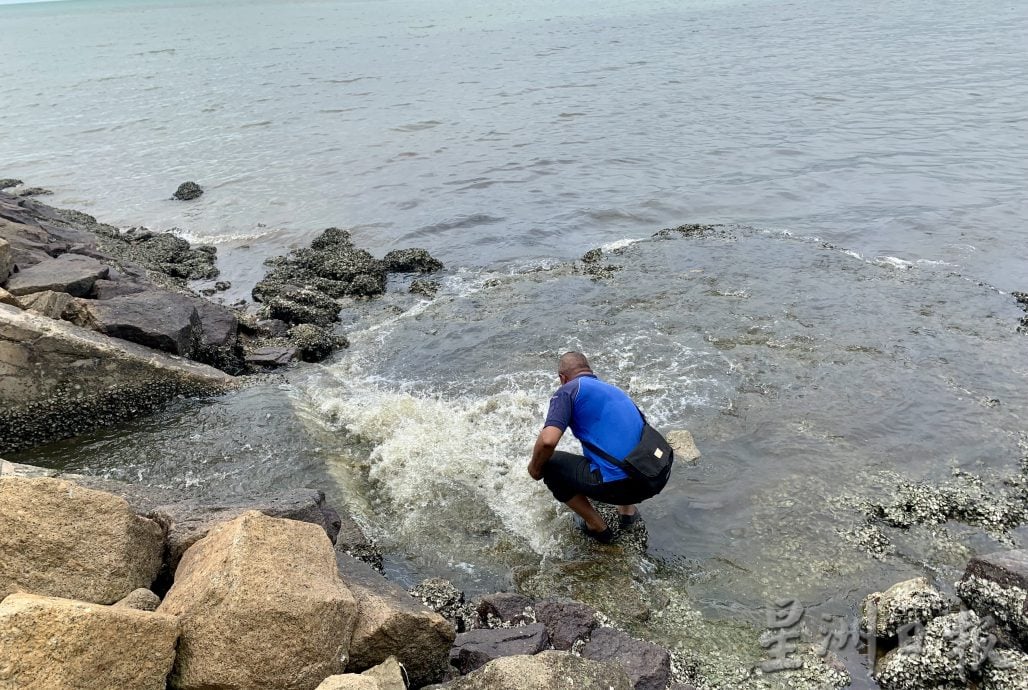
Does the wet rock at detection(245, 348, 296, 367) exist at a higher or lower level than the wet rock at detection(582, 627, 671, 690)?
lower

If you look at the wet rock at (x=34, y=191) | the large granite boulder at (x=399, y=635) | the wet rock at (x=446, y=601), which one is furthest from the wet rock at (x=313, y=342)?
the wet rock at (x=34, y=191)

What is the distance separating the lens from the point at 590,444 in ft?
24.8

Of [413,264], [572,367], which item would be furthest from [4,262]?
[572,367]

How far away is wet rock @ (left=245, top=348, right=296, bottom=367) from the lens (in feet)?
39.3

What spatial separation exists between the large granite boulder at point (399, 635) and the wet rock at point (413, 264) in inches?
446

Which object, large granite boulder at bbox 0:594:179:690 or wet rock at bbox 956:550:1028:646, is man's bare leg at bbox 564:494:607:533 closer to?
wet rock at bbox 956:550:1028:646

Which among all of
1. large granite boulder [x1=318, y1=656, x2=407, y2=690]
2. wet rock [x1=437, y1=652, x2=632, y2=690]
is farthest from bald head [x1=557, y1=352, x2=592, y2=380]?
large granite boulder [x1=318, y1=656, x2=407, y2=690]

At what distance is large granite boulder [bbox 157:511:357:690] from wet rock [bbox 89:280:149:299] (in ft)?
28.1

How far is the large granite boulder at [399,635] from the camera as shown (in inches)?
201

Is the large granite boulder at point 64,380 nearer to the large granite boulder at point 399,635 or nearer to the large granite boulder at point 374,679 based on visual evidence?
the large granite boulder at point 399,635

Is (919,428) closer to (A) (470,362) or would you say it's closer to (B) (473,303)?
(A) (470,362)

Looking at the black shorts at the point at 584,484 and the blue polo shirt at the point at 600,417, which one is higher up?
the blue polo shirt at the point at 600,417

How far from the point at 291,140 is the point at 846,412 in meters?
26.7

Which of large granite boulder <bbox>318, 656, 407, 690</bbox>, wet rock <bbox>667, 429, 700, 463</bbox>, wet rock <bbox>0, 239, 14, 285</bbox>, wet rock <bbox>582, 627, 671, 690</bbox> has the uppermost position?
wet rock <bbox>0, 239, 14, 285</bbox>
